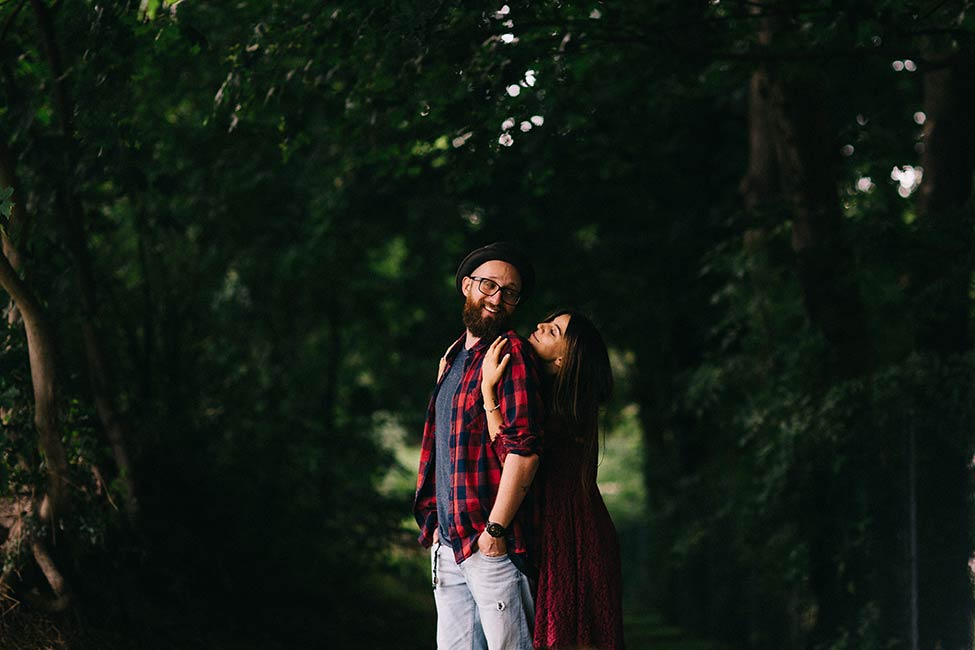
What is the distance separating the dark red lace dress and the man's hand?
0.53 ft

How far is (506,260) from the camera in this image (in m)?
4.87

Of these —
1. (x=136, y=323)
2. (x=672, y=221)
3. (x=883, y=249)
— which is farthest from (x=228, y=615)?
(x=672, y=221)

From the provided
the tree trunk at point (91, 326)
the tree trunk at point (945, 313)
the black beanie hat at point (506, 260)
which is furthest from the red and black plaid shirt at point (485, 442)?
the tree trunk at point (91, 326)

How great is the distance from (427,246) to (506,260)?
11.1 meters

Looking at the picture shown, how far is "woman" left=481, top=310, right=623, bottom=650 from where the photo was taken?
4.54 m

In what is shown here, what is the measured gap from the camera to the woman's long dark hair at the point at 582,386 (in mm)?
4676

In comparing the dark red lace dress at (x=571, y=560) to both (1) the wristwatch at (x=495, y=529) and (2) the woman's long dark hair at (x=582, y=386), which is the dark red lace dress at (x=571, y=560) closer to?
(2) the woman's long dark hair at (x=582, y=386)

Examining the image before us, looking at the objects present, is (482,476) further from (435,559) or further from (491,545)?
(435,559)

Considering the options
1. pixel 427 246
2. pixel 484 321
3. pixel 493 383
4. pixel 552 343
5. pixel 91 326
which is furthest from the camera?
pixel 427 246

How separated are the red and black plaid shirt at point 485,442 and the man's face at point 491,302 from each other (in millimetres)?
120

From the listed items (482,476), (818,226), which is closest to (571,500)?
(482,476)

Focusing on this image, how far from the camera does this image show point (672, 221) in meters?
15.4

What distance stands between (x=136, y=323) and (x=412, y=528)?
4304 mm

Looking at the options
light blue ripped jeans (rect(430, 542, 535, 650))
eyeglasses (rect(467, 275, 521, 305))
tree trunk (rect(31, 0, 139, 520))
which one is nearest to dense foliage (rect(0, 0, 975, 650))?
tree trunk (rect(31, 0, 139, 520))
